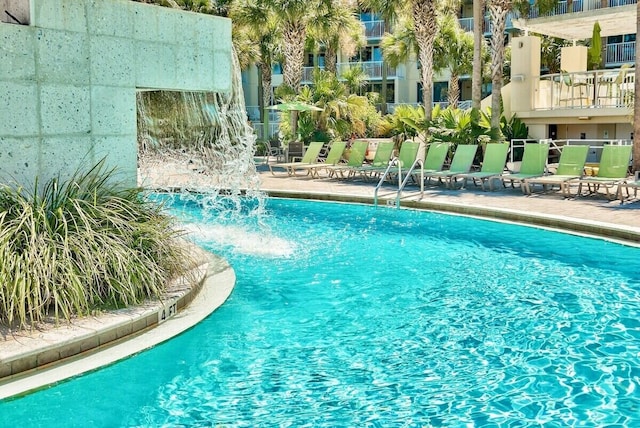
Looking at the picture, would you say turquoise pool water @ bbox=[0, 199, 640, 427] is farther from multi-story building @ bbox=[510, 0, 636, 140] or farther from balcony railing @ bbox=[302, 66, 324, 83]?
balcony railing @ bbox=[302, 66, 324, 83]

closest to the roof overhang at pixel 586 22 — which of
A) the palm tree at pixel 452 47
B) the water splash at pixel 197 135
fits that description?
the palm tree at pixel 452 47

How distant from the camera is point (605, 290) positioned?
8156 mm

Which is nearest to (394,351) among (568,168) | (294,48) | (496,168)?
(568,168)

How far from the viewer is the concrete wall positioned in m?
6.87

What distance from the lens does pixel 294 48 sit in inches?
1123

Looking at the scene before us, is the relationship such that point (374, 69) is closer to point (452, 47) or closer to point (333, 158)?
point (452, 47)

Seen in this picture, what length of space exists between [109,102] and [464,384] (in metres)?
4.88

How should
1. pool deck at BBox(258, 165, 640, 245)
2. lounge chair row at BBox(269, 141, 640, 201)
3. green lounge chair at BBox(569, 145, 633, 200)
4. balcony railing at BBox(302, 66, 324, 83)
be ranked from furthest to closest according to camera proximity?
balcony railing at BBox(302, 66, 324, 83) < lounge chair row at BBox(269, 141, 640, 201) < green lounge chair at BBox(569, 145, 633, 200) < pool deck at BBox(258, 165, 640, 245)

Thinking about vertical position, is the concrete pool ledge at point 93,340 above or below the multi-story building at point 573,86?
below

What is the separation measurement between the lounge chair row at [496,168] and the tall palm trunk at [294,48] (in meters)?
8.27

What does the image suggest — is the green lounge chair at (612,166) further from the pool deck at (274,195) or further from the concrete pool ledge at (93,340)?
the concrete pool ledge at (93,340)

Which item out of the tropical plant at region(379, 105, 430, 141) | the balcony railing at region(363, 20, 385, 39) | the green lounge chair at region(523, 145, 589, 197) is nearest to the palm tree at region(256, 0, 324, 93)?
the tropical plant at region(379, 105, 430, 141)

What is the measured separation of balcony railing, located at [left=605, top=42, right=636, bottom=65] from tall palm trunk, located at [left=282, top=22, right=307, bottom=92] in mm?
18553

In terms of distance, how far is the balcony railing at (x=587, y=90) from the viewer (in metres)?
20.2
